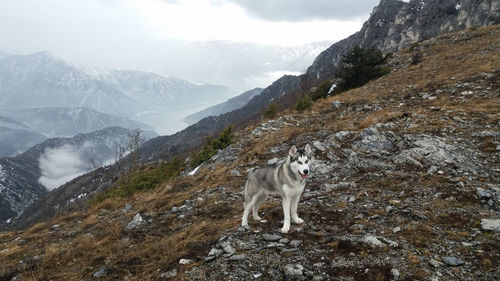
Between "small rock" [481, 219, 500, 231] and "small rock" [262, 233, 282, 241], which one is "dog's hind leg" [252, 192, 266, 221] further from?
"small rock" [481, 219, 500, 231]

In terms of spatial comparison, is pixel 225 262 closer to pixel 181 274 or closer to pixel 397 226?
pixel 181 274

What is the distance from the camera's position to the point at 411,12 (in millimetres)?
158375

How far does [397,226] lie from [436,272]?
193cm

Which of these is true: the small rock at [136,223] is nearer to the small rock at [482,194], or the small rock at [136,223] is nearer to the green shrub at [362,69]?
the small rock at [482,194]

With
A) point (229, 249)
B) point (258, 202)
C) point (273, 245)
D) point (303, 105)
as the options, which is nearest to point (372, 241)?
point (273, 245)

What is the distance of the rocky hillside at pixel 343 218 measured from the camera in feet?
21.1

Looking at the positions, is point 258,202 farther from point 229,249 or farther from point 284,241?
point 229,249

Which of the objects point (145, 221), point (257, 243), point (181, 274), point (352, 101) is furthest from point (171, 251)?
point (352, 101)

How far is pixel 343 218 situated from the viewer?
8.70 metres

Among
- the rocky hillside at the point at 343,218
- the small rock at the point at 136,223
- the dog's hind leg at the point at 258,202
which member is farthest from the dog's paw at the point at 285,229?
the small rock at the point at 136,223

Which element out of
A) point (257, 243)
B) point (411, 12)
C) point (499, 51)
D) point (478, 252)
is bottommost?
point (478, 252)

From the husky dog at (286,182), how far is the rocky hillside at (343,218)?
579 millimetres

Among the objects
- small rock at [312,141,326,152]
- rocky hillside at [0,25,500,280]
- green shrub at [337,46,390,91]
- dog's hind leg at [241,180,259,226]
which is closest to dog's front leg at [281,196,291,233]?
rocky hillside at [0,25,500,280]

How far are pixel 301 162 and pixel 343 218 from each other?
2431 millimetres
